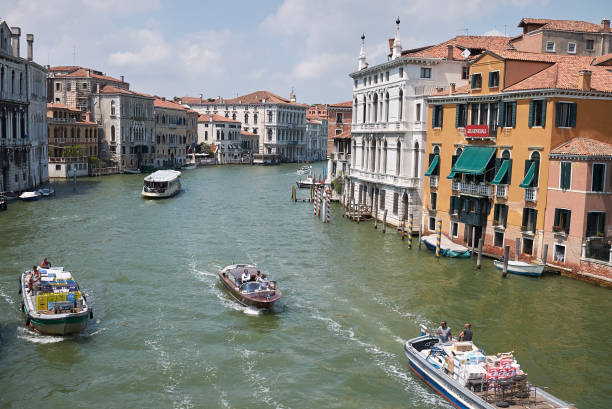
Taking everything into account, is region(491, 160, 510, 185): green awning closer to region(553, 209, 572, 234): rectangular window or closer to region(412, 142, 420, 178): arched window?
region(553, 209, 572, 234): rectangular window

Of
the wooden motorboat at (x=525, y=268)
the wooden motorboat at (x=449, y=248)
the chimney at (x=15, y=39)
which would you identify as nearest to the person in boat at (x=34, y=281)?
the wooden motorboat at (x=449, y=248)

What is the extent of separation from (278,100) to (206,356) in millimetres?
103813

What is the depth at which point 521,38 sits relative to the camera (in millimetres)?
37219

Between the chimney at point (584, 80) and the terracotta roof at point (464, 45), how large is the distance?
10.8m

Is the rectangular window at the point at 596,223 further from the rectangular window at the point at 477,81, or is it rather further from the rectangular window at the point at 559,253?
the rectangular window at the point at 477,81

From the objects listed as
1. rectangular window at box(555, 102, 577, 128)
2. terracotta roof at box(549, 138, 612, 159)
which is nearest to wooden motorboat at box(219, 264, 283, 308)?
terracotta roof at box(549, 138, 612, 159)

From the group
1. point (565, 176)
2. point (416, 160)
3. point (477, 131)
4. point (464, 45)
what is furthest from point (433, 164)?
point (464, 45)

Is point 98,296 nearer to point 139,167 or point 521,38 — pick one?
point 521,38

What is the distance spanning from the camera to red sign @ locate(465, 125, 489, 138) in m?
27.8

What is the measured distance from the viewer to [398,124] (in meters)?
35.5

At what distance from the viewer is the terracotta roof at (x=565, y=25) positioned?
35562 millimetres

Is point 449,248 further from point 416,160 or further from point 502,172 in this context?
point 416,160

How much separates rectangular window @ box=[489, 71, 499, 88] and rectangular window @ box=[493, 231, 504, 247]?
648cm

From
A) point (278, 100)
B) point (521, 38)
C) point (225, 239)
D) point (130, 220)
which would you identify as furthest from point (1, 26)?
point (278, 100)
